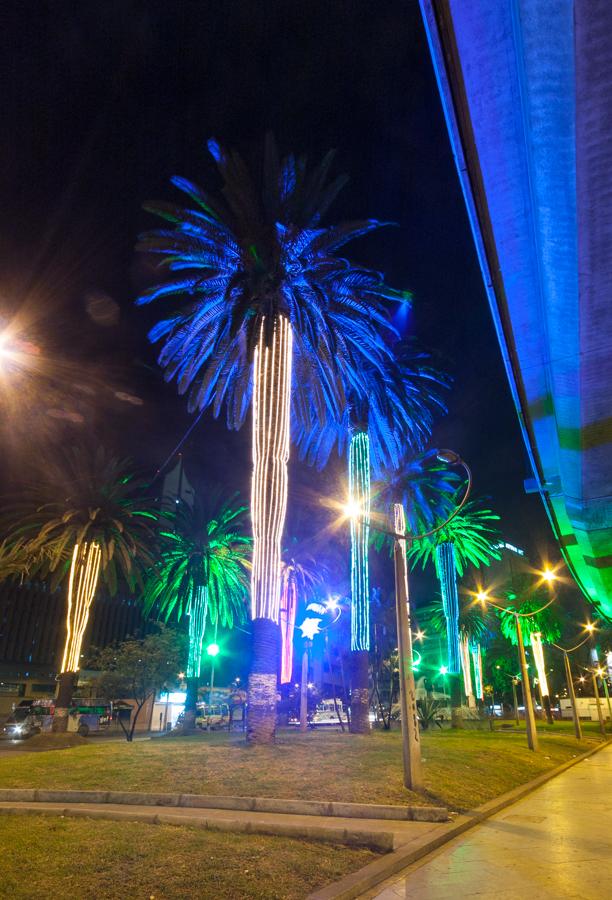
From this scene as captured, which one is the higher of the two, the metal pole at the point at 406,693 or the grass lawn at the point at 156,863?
the metal pole at the point at 406,693

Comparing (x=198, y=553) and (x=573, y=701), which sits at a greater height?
(x=198, y=553)

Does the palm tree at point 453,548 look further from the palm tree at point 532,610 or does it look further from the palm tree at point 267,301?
the palm tree at point 267,301

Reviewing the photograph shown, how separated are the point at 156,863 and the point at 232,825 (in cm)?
228

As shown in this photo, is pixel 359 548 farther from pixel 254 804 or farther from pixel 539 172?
pixel 539 172

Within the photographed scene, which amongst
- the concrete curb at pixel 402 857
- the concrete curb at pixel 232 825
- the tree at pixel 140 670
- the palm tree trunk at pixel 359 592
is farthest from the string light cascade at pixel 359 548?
the concrete curb at pixel 232 825

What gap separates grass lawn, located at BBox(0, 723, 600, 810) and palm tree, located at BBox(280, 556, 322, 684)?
50.4 ft

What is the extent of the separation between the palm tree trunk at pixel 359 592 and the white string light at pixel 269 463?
24.8 feet

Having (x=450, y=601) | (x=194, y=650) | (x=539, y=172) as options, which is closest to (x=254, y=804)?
(x=539, y=172)

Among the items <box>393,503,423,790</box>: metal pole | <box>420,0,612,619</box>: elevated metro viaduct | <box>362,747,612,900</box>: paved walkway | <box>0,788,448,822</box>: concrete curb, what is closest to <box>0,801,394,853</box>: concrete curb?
<box>0,788,448,822</box>: concrete curb

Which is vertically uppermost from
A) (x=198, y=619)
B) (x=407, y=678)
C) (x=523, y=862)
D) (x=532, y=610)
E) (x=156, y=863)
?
(x=532, y=610)

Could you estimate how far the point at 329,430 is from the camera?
3023 centimetres

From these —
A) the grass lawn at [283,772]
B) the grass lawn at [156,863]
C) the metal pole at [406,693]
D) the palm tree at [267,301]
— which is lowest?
the grass lawn at [156,863]

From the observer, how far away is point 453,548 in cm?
4153

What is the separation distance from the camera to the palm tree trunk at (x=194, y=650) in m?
34.7
